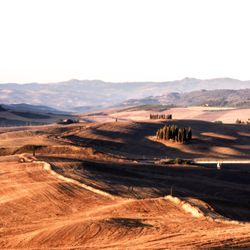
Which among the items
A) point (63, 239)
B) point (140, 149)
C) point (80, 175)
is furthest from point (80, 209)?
point (140, 149)

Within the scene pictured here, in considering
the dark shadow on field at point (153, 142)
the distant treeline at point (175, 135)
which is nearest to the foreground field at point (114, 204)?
the dark shadow on field at point (153, 142)

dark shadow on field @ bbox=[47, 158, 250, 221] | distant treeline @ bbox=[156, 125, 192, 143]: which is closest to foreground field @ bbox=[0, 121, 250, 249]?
dark shadow on field @ bbox=[47, 158, 250, 221]

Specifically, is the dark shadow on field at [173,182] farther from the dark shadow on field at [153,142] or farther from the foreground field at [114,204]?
the dark shadow on field at [153,142]

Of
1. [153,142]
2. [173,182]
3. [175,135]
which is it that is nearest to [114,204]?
[173,182]

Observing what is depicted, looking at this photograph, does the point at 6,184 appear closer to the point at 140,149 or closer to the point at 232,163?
the point at 232,163

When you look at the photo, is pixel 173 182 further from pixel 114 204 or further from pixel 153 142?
pixel 153 142

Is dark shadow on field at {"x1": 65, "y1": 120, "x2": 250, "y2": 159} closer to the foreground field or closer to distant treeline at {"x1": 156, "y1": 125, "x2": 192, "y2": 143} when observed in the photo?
distant treeline at {"x1": 156, "y1": 125, "x2": 192, "y2": 143}
